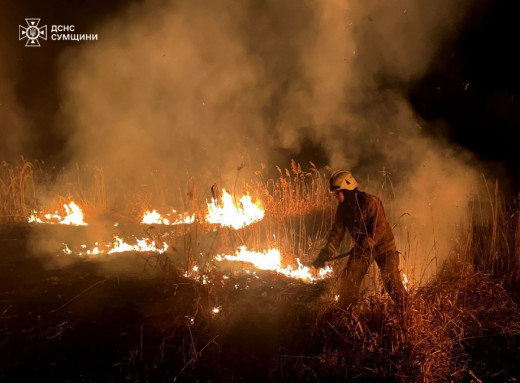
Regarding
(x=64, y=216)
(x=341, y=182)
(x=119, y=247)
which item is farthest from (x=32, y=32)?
(x=341, y=182)

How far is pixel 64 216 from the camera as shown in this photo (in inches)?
307

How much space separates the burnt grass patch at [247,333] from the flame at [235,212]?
2606 mm

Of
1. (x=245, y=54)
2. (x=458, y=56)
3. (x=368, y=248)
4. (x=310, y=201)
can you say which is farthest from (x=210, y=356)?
(x=458, y=56)

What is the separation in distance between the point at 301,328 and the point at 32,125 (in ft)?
49.4

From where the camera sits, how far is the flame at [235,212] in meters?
7.12

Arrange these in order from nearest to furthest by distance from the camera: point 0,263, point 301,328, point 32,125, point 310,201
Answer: point 301,328
point 0,263
point 310,201
point 32,125

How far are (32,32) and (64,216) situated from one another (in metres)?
8.43

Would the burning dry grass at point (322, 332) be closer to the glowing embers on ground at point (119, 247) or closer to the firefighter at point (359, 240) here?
the firefighter at point (359, 240)

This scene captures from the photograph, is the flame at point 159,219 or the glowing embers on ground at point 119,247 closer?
the glowing embers on ground at point 119,247

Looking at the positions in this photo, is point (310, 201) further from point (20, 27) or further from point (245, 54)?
point (20, 27)

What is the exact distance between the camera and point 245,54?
8.36m

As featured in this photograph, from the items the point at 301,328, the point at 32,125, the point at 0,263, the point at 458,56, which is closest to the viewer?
the point at 301,328

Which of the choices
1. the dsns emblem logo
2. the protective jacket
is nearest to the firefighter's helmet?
the protective jacket

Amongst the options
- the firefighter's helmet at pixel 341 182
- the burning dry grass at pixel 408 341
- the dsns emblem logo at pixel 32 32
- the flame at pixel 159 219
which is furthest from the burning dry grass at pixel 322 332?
the dsns emblem logo at pixel 32 32
